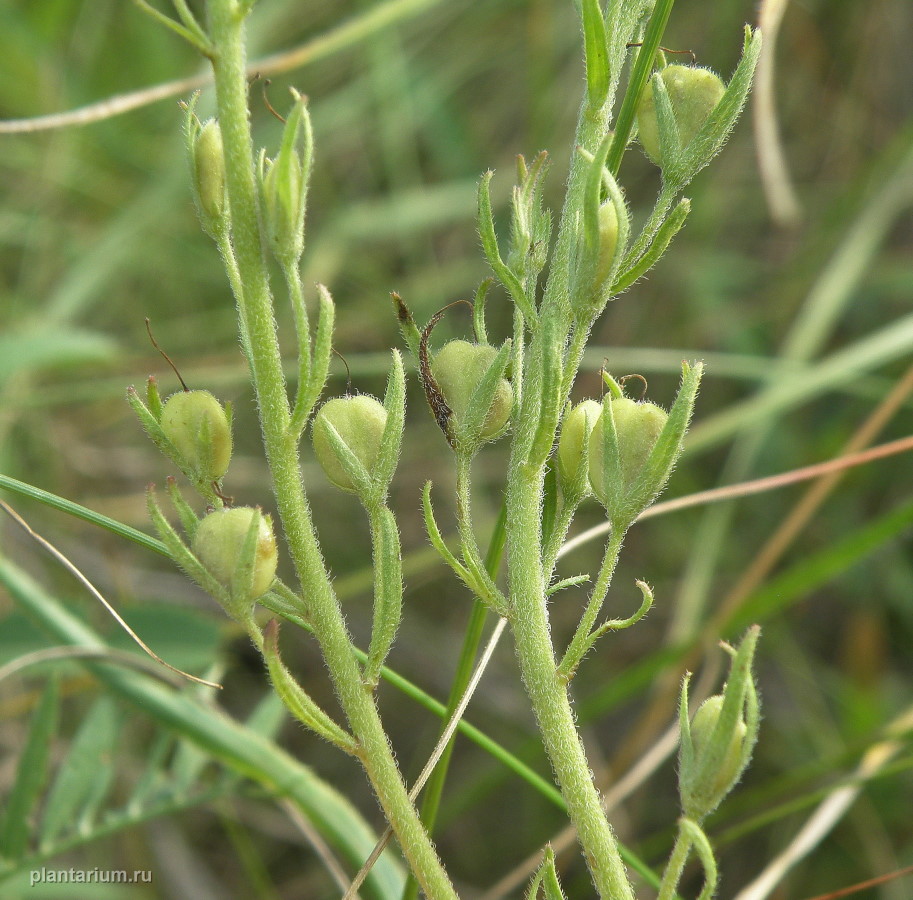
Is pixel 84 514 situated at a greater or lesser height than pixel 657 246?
lesser

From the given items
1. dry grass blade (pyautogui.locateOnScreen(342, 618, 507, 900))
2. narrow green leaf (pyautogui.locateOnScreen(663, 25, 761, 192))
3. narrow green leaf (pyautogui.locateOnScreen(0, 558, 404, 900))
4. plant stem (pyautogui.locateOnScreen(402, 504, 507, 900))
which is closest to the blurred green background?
narrow green leaf (pyautogui.locateOnScreen(0, 558, 404, 900))

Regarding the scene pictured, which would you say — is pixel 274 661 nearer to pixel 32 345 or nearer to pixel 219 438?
pixel 219 438

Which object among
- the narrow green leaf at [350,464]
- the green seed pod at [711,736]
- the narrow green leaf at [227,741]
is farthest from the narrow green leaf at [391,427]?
the narrow green leaf at [227,741]

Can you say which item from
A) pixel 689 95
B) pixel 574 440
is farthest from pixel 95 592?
pixel 689 95

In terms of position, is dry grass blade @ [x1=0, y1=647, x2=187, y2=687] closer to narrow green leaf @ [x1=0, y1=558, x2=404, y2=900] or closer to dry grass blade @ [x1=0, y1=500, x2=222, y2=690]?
narrow green leaf @ [x1=0, y1=558, x2=404, y2=900]

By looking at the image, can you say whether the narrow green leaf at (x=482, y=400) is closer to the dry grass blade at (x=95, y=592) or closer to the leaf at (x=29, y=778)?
the dry grass blade at (x=95, y=592)

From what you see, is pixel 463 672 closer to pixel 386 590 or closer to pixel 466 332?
pixel 386 590

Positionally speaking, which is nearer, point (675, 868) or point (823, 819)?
point (675, 868)
